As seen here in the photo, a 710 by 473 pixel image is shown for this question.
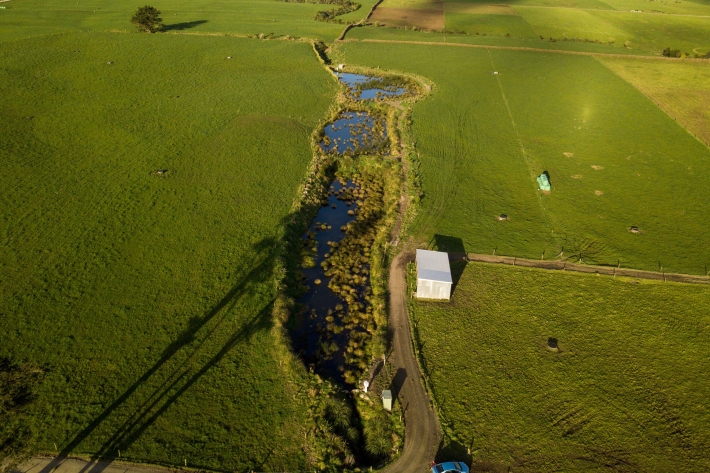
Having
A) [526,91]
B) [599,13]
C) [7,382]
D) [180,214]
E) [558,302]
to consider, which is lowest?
[558,302]

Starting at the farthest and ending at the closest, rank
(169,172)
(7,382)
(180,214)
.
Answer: (169,172), (180,214), (7,382)

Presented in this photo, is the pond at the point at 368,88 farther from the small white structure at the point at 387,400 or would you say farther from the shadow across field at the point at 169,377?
the small white structure at the point at 387,400

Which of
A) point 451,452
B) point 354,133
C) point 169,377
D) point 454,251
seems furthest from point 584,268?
point 354,133

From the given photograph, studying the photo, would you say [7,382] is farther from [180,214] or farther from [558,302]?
[558,302]

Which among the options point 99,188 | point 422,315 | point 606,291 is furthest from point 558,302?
point 99,188

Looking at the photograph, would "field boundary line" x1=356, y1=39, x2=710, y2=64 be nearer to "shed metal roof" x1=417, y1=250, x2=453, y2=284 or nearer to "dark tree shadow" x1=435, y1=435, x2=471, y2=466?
"shed metal roof" x1=417, y1=250, x2=453, y2=284

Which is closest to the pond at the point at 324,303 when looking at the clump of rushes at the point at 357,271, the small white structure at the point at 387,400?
the clump of rushes at the point at 357,271
